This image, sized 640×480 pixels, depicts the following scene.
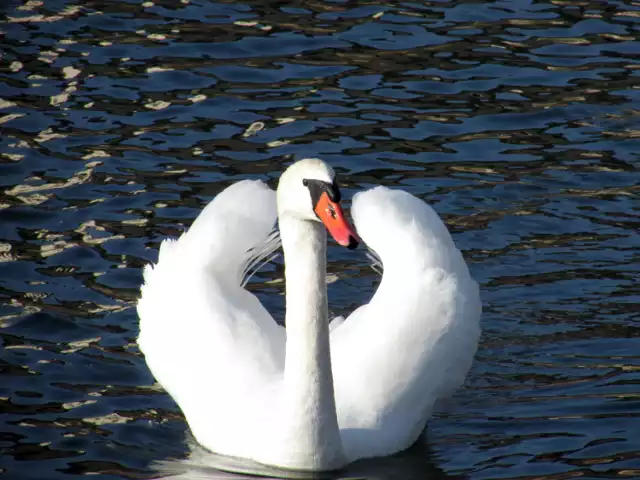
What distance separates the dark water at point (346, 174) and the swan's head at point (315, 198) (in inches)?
63.1

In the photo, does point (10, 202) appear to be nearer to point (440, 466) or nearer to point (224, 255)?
point (224, 255)

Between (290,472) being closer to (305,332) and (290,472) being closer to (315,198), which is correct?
(305,332)

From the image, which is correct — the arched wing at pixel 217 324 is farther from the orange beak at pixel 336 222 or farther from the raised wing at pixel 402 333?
the orange beak at pixel 336 222

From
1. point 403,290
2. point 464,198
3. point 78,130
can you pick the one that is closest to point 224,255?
point 403,290

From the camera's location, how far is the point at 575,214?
10492mm

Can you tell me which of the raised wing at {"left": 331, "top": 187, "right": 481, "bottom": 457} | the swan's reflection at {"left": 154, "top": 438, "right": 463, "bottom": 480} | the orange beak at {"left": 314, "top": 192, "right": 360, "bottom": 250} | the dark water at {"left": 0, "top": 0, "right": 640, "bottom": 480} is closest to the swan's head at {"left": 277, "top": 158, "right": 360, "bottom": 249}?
the orange beak at {"left": 314, "top": 192, "right": 360, "bottom": 250}

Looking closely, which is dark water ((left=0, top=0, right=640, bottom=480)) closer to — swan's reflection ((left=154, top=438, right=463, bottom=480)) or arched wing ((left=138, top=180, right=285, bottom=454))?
swan's reflection ((left=154, top=438, right=463, bottom=480))

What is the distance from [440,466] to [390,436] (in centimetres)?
32

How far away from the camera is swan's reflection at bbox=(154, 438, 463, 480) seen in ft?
23.7

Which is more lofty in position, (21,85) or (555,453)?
(21,85)

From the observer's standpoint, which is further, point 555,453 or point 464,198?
point 464,198

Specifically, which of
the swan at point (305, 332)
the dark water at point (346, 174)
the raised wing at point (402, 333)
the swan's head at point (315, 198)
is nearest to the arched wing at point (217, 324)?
the swan at point (305, 332)

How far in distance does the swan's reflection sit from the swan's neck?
9 centimetres

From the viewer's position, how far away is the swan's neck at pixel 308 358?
270 inches
